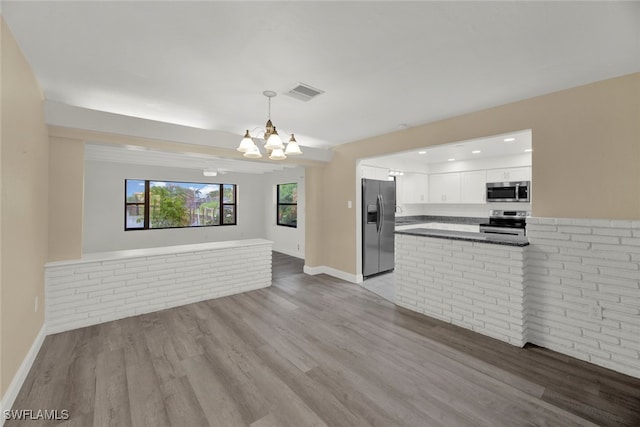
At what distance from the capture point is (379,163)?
566 centimetres

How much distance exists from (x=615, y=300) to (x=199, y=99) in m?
4.44

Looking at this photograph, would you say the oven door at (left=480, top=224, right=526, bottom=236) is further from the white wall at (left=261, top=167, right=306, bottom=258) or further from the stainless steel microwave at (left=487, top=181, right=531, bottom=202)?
the white wall at (left=261, top=167, right=306, bottom=258)

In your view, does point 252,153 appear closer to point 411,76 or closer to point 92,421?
point 411,76

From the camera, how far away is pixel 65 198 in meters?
3.03

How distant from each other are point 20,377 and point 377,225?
473 cm

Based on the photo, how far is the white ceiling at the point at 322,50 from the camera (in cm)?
159

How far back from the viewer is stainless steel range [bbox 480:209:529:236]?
5141mm

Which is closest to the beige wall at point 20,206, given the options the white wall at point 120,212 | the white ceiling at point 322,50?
the white ceiling at point 322,50

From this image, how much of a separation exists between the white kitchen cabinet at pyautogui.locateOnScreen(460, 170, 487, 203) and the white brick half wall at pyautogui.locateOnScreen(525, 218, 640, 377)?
3.35 m

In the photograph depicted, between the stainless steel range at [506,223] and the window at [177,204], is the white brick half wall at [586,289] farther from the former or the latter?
the window at [177,204]

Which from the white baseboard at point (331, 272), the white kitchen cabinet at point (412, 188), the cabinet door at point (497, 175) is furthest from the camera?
the white kitchen cabinet at point (412, 188)

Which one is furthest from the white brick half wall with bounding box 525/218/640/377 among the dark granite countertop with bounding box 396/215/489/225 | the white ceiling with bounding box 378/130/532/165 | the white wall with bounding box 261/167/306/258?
the white wall with bounding box 261/167/306/258

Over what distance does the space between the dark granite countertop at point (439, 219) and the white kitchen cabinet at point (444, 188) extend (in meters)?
0.52

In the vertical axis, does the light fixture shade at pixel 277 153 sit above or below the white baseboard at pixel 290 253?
above
